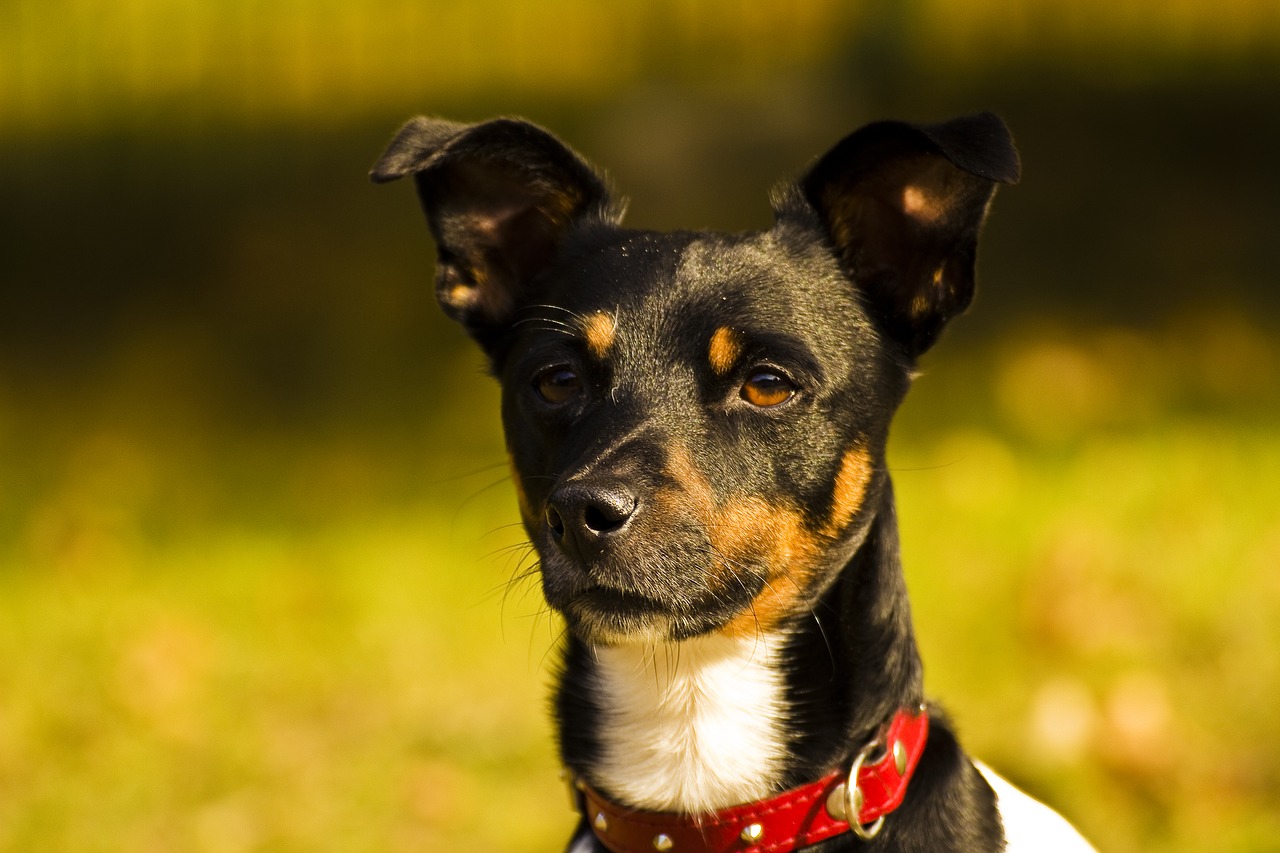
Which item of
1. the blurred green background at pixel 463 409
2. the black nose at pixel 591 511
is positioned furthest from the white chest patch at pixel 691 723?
the blurred green background at pixel 463 409

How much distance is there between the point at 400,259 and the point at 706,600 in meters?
7.05

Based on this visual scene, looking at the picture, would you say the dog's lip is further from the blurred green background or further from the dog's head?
the blurred green background

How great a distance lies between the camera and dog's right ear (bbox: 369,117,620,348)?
380 centimetres

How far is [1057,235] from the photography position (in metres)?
9.33

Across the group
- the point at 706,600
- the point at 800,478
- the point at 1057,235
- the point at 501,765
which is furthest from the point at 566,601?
the point at 1057,235

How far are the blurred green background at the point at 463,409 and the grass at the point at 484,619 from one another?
0.02 meters

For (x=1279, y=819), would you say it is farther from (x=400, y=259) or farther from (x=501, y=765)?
(x=400, y=259)

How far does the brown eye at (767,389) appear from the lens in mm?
3377

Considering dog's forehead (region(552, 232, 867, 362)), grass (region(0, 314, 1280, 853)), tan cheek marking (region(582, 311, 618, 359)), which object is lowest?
grass (region(0, 314, 1280, 853))

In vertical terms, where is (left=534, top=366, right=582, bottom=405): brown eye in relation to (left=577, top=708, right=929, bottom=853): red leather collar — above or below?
above

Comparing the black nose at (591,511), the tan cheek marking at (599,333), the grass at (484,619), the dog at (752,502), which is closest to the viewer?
the black nose at (591,511)

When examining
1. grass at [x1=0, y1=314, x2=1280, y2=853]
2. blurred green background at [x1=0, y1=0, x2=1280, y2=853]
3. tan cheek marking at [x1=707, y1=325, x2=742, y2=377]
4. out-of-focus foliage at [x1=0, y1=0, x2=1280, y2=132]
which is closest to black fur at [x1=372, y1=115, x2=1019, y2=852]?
tan cheek marking at [x1=707, y1=325, x2=742, y2=377]

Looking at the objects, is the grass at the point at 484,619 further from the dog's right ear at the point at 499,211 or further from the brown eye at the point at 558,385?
the dog's right ear at the point at 499,211

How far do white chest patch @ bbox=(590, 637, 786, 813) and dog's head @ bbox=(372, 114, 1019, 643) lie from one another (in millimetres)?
101
